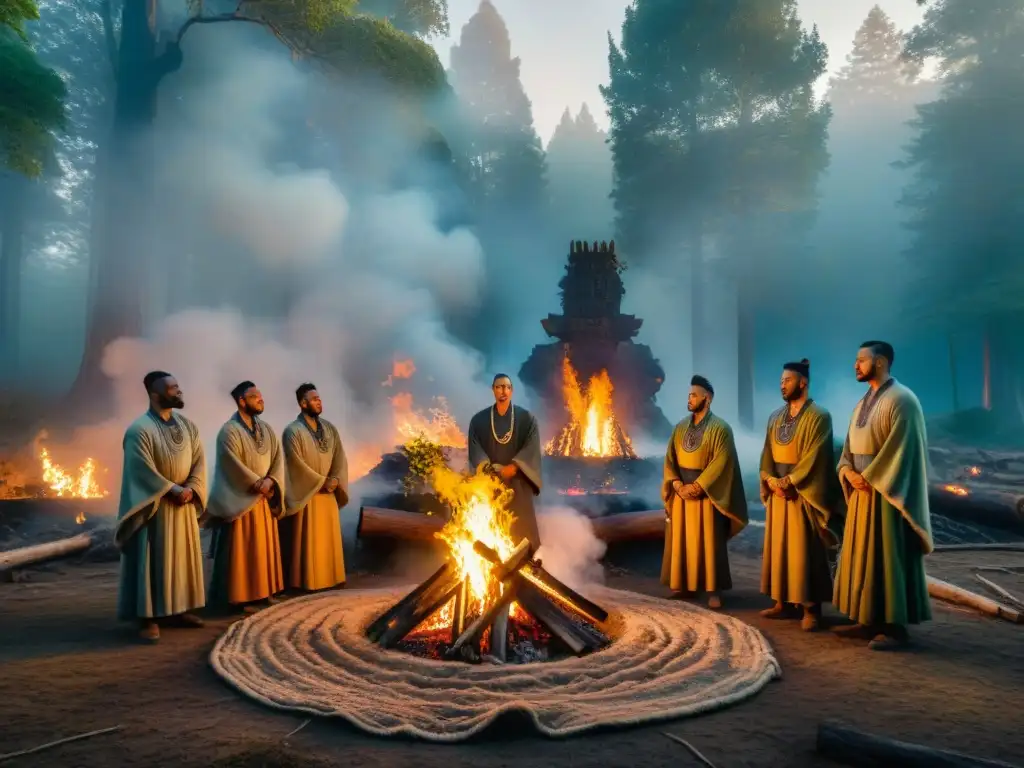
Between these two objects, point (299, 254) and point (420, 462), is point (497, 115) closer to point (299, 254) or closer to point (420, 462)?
point (299, 254)

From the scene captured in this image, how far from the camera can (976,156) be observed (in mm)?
25828

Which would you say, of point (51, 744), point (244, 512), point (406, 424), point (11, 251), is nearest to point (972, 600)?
point (244, 512)

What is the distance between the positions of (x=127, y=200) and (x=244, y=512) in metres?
12.8

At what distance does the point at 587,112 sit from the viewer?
53375mm

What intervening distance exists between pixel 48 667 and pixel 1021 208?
3098cm

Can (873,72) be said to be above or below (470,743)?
above

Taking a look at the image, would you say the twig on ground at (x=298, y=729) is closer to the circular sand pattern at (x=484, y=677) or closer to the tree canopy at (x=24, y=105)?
the circular sand pattern at (x=484, y=677)

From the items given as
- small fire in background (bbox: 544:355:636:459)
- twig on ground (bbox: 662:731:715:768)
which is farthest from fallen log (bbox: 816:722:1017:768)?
small fire in background (bbox: 544:355:636:459)

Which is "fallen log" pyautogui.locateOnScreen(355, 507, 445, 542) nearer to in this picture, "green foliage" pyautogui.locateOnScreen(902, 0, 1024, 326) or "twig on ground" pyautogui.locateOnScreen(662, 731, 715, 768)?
"twig on ground" pyautogui.locateOnScreen(662, 731, 715, 768)

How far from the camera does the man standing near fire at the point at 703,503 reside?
731cm

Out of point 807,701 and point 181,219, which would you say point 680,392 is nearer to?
point 181,219

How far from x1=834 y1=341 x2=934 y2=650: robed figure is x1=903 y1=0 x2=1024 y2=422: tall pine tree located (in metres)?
22.7

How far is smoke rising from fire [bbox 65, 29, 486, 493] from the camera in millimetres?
22344

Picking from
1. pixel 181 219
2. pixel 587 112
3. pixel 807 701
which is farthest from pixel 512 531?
pixel 587 112
